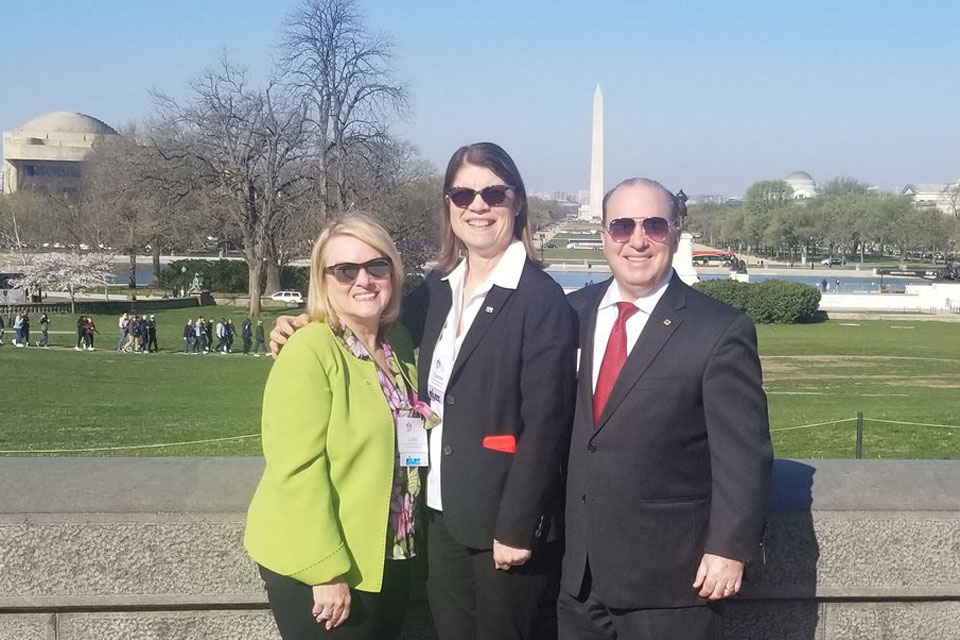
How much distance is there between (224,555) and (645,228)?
67.4 inches

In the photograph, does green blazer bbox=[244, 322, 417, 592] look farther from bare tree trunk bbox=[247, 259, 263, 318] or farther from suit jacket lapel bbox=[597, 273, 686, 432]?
bare tree trunk bbox=[247, 259, 263, 318]

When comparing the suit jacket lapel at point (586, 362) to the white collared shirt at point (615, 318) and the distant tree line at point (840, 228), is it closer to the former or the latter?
the white collared shirt at point (615, 318)

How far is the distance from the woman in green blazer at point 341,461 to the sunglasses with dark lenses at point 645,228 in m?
0.68

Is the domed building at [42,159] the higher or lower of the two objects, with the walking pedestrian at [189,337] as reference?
higher

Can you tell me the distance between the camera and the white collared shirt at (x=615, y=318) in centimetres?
304

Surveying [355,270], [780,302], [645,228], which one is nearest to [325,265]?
[355,270]

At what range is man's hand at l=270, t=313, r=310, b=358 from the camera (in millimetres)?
3115

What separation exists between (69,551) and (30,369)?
925 inches

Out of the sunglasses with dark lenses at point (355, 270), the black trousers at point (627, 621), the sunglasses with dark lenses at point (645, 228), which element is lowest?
the black trousers at point (627, 621)

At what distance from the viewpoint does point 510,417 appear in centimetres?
295

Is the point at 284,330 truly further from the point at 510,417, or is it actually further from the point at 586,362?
the point at 586,362

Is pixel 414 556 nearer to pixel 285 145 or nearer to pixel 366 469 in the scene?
pixel 366 469

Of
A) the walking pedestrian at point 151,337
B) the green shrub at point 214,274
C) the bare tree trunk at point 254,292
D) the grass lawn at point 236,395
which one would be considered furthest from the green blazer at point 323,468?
the green shrub at point 214,274

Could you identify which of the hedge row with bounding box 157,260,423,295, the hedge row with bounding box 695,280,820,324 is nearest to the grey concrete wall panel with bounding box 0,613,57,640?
the hedge row with bounding box 695,280,820,324
